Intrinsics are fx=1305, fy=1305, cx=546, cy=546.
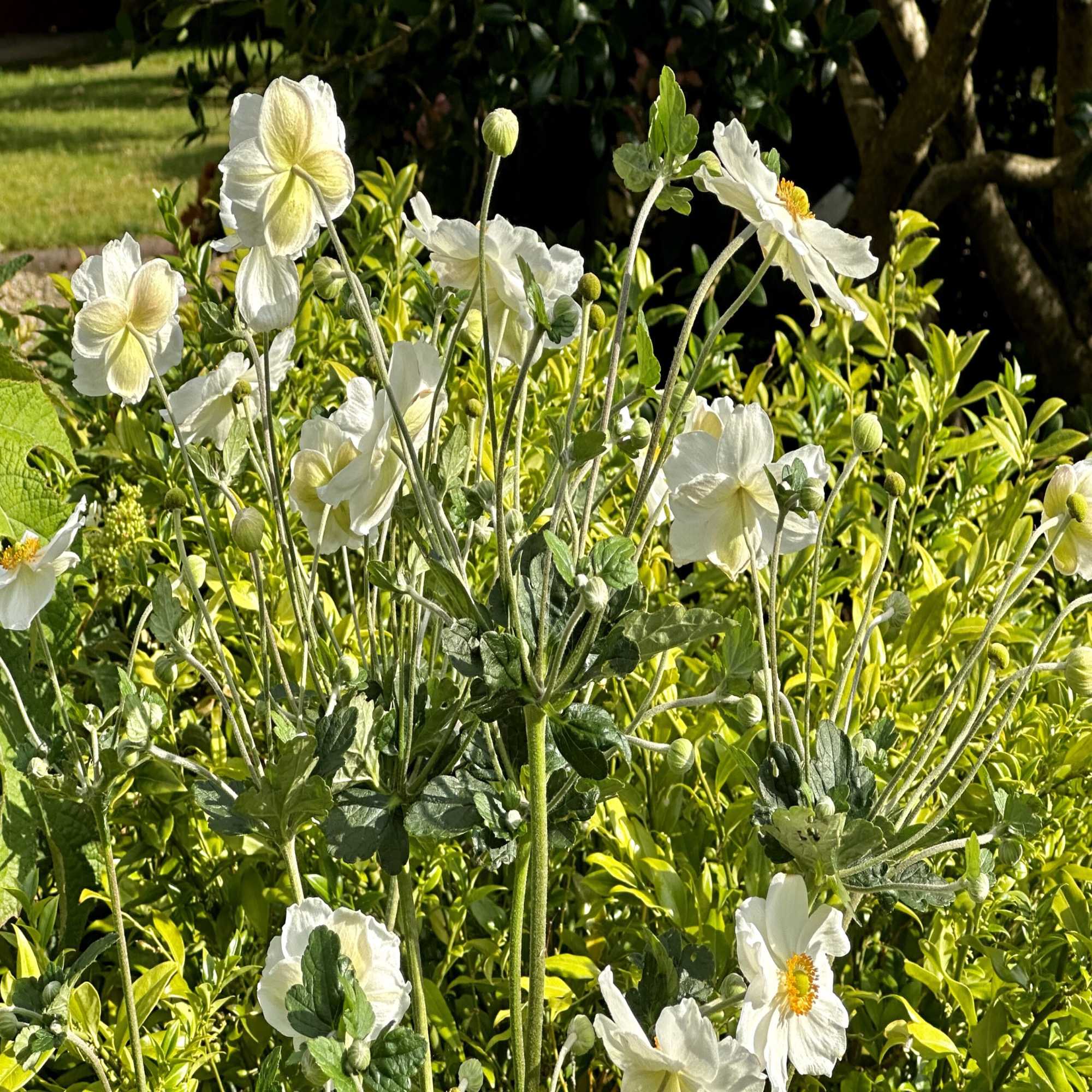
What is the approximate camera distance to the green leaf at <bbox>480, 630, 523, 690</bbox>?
0.66 meters

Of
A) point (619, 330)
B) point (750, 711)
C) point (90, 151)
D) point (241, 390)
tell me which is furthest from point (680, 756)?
point (90, 151)

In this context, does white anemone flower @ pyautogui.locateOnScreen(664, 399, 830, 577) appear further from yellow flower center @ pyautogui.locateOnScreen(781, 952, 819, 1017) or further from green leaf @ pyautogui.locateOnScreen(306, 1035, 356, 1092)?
green leaf @ pyautogui.locateOnScreen(306, 1035, 356, 1092)

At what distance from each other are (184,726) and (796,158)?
2368 mm

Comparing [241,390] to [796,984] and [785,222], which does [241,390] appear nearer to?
[785,222]

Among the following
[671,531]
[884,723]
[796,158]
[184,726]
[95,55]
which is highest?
[671,531]

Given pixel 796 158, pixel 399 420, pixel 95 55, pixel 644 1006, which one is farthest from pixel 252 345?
pixel 95 55

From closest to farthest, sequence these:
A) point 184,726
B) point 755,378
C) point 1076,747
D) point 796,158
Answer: point 1076,747 < point 184,726 < point 755,378 < point 796,158

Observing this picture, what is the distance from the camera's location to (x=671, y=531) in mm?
758

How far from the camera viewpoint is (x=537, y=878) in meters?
0.71

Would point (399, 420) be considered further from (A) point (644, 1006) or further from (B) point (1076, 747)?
(B) point (1076, 747)

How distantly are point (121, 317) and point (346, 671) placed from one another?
10.4 inches

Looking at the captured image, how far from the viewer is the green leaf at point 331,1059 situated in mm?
574

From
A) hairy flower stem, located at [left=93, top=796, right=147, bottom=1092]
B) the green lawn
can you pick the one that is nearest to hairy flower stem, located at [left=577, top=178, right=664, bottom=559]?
hairy flower stem, located at [left=93, top=796, right=147, bottom=1092]

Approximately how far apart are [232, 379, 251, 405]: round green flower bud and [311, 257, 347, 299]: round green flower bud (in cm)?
13
